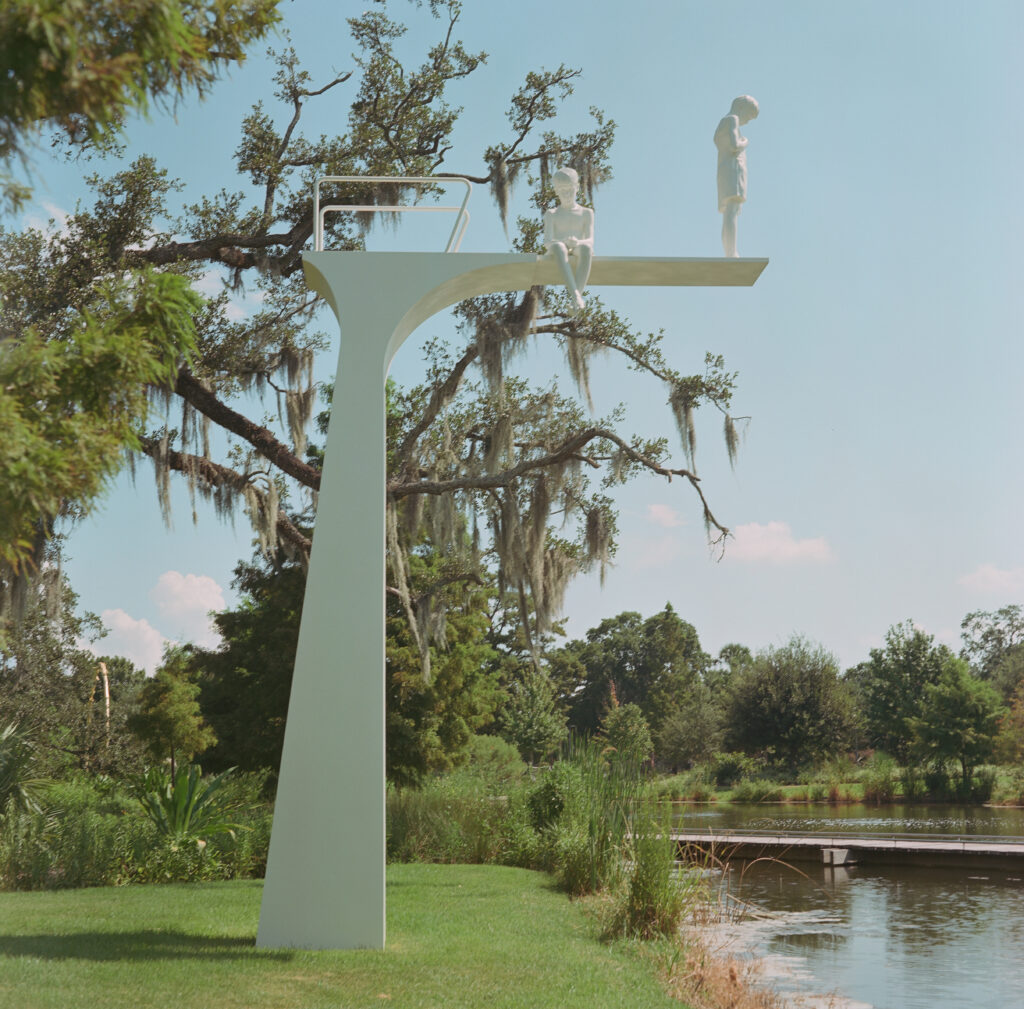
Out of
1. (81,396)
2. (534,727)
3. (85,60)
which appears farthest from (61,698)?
(85,60)

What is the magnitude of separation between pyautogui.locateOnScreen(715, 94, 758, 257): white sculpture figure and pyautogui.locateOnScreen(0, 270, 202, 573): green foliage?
4503mm

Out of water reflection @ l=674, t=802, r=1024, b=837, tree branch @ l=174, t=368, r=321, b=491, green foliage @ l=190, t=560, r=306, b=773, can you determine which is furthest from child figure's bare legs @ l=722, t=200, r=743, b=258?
water reflection @ l=674, t=802, r=1024, b=837

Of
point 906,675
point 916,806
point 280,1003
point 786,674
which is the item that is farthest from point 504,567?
point 906,675

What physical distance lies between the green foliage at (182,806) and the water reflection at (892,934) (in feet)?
15.1

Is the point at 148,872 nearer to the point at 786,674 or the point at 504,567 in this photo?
the point at 504,567

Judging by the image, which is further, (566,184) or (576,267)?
(566,184)

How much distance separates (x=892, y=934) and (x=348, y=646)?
615 centimetres

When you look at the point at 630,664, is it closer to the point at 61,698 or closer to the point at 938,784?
the point at 938,784

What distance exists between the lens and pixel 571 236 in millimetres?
6133

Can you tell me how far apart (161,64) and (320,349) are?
9165 mm

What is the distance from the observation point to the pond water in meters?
6.51

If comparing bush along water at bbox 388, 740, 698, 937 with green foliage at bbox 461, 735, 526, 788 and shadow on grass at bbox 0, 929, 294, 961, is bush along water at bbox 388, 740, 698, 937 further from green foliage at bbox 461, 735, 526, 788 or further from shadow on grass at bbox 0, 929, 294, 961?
shadow on grass at bbox 0, 929, 294, 961

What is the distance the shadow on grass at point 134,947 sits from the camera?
4781 millimetres

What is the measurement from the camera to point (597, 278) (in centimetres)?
632
